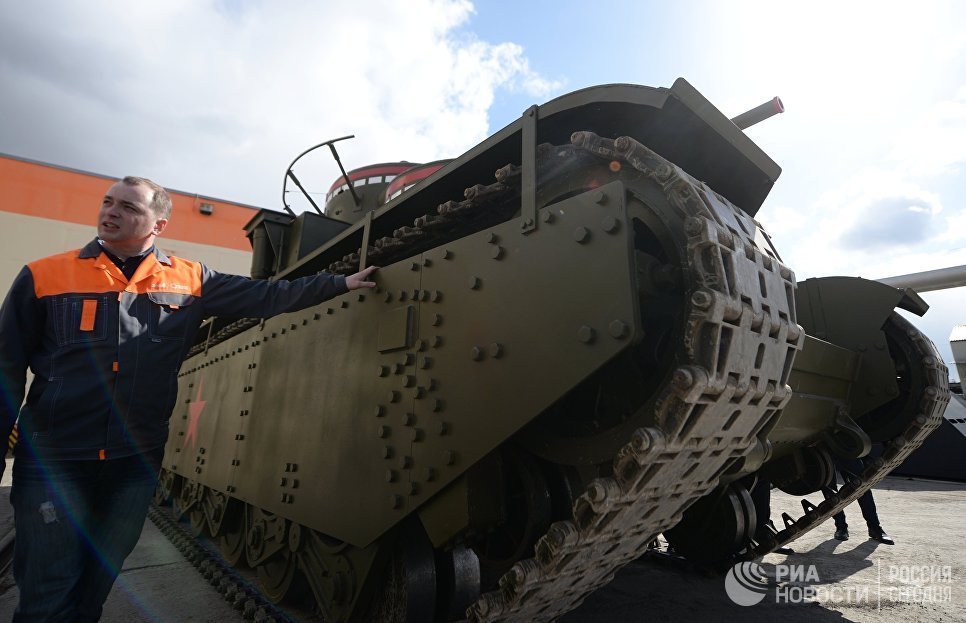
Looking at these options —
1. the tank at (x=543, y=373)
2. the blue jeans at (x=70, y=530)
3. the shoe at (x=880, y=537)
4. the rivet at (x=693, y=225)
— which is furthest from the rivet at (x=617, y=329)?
the shoe at (x=880, y=537)

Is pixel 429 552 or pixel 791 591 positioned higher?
pixel 429 552

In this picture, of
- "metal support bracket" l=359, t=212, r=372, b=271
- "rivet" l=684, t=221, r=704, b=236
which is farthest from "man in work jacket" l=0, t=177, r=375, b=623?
"rivet" l=684, t=221, r=704, b=236

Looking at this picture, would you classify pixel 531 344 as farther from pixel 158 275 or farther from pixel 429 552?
pixel 158 275

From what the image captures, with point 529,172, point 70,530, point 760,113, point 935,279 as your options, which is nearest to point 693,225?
point 529,172

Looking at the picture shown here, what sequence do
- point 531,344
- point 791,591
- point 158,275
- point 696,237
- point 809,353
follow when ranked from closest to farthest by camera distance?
point 696,237 → point 531,344 → point 158,275 → point 809,353 → point 791,591

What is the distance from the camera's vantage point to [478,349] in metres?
2.38

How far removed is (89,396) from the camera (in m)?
2.02

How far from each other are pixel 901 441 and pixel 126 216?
5.50m

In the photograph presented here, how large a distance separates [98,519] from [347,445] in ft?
3.90

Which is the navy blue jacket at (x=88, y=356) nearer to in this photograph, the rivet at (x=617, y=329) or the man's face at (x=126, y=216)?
the man's face at (x=126, y=216)

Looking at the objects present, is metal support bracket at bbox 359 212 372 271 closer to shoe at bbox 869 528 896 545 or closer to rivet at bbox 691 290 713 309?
rivet at bbox 691 290 713 309

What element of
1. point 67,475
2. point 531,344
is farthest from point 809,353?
point 67,475

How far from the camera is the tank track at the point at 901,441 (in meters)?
4.20

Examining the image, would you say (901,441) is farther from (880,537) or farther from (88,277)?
(88,277)
